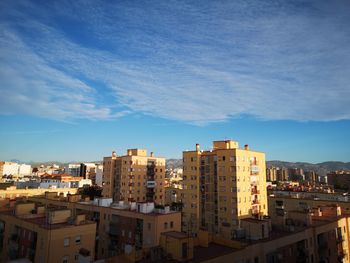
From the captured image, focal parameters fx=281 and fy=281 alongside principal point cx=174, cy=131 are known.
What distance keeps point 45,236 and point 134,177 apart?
56.3 metres

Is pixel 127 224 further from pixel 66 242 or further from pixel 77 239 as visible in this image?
pixel 66 242

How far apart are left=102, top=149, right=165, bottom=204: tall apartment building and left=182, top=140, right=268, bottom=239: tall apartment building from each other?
23.8 meters

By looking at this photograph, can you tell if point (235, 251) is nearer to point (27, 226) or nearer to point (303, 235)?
point (303, 235)

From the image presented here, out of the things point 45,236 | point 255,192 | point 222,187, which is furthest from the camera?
point 255,192

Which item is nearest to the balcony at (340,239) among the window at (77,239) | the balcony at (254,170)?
the balcony at (254,170)

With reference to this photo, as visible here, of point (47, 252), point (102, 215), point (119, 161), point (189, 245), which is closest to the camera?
point (189, 245)

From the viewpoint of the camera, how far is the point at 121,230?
152 ft

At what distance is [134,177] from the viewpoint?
8962cm

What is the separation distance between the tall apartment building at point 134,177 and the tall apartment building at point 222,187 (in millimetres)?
23751

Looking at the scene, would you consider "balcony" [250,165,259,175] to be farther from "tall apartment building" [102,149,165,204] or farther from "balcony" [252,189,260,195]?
"tall apartment building" [102,149,165,204]

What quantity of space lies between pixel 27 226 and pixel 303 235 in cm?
3511

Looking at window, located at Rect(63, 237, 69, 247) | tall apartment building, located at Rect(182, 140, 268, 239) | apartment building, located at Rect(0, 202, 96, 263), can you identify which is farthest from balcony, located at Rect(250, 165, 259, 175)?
window, located at Rect(63, 237, 69, 247)

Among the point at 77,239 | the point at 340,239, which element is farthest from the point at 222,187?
the point at 77,239

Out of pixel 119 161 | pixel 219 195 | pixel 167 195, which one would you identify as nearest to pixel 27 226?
pixel 219 195
